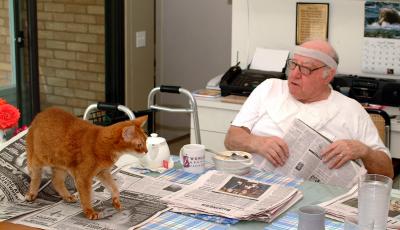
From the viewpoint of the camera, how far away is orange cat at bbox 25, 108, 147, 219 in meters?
1.90

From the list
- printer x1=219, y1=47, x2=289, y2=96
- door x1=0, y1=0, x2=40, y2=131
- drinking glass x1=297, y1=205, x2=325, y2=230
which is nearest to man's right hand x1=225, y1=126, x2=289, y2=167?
printer x1=219, y1=47, x2=289, y2=96

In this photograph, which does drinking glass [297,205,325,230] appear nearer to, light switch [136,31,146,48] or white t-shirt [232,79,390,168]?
white t-shirt [232,79,390,168]

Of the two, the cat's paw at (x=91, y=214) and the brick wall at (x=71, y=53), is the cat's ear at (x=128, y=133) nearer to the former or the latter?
the cat's paw at (x=91, y=214)

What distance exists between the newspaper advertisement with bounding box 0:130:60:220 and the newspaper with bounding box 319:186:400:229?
2.82ft

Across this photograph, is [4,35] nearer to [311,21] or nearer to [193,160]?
[311,21]

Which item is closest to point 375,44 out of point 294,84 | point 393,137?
point 393,137

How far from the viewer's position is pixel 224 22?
17.9 ft

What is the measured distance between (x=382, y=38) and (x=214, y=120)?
109 centimetres

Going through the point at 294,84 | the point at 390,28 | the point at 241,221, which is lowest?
the point at 241,221

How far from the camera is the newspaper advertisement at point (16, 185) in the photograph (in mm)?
2000

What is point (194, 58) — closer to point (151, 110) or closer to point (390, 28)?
point (390, 28)

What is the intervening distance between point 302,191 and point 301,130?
0.44 metres

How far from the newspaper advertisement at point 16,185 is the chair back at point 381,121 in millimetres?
1684

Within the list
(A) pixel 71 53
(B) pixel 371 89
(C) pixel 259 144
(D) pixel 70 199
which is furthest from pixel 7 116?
(A) pixel 71 53
